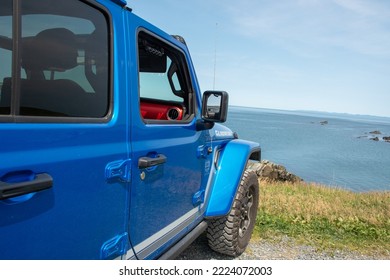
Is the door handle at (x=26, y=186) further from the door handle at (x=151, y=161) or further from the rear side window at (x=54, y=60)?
the door handle at (x=151, y=161)

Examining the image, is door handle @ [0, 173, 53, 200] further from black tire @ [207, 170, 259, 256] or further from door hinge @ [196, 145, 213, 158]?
black tire @ [207, 170, 259, 256]

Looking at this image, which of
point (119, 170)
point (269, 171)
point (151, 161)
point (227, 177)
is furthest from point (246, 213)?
point (269, 171)

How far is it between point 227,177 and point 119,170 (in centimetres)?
181

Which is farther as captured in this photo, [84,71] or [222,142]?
[222,142]

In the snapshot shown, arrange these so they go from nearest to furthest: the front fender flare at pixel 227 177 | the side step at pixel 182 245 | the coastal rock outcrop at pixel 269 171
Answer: the side step at pixel 182 245 → the front fender flare at pixel 227 177 → the coastal rock outcrop at pixel 269 171

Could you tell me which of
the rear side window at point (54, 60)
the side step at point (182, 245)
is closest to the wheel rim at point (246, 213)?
the side step at point (182, 245)

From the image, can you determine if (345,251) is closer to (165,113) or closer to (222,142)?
(222,142)

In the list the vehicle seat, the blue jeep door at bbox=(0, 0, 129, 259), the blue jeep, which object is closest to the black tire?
the blue jeep

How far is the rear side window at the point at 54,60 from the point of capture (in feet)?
4.25

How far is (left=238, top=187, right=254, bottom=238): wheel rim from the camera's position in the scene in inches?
151

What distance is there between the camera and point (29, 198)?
51.3 inches

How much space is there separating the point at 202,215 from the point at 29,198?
2086 millimetres
